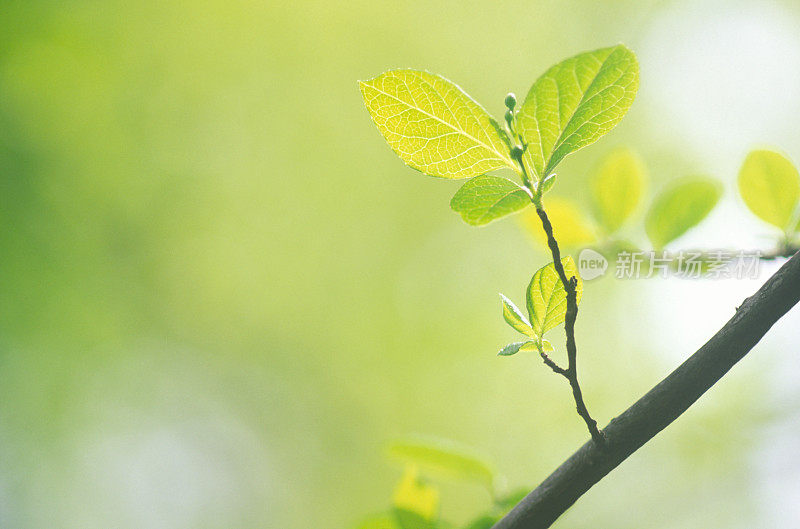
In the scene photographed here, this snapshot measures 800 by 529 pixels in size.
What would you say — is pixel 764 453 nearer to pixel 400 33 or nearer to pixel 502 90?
pixel 502 90

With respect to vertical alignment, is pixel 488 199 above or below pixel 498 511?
above

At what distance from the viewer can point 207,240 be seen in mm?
6262

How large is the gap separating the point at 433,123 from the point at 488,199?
0.12 meters

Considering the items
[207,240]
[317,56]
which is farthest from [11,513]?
[317,56]

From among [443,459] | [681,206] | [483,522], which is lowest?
[483,522]

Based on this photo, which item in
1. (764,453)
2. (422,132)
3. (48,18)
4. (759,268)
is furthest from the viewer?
(48,18)

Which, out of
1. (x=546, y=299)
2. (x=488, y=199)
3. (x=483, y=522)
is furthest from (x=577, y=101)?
(x=483, y=522)

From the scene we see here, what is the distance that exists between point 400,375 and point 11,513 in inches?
175

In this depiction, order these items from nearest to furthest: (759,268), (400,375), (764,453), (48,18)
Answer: (759,268) → (764,453) → (400,375) → (48,18)

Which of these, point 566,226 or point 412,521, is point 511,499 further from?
point 566,226

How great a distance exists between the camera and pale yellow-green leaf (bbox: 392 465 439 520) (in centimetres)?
107

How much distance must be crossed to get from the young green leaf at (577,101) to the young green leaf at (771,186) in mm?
426

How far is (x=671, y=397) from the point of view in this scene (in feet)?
2.39

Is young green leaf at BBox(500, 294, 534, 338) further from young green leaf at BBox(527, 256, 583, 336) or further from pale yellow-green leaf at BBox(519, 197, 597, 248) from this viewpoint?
pale yellow-green leaf at BBox(519, 197, 597, 248)
